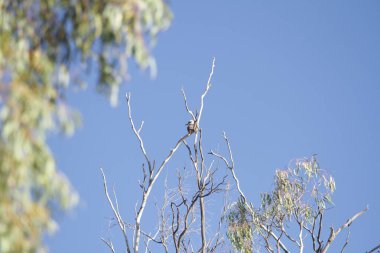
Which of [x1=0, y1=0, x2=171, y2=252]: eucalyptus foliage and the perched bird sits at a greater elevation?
the perched bird

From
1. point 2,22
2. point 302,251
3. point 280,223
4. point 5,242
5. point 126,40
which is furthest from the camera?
point 280,223

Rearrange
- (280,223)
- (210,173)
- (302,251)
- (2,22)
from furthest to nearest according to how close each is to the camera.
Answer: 1. (280,223)
2. (302,251)
3. (210,173)
4. (2,22)

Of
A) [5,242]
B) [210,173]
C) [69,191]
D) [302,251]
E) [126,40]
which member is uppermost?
[210,173]

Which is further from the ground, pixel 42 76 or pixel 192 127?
pixel 192 127

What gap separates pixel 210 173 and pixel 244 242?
6.66 feet

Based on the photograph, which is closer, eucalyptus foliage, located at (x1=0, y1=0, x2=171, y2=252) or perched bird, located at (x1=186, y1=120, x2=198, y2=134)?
eucalyptus foliage, located at (x1=0, y1=0, x2=171, y2=252)

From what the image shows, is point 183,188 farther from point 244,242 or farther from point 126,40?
point 126,40

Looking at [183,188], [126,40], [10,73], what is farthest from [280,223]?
[10,73]

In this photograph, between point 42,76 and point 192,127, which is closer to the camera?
point 42,76

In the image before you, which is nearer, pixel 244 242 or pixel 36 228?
pixel 36 228

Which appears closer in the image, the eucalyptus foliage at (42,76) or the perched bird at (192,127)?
the eucalyptus foliage at (42,76)

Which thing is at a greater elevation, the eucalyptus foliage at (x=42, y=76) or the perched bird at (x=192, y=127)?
the perched bird at (x=192, y=127)

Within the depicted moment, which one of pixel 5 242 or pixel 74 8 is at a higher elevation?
pixel 74 8

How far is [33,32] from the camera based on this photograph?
3062 millimetres
